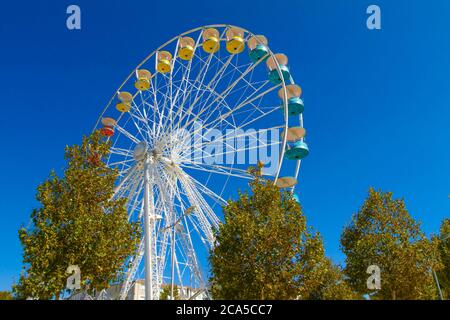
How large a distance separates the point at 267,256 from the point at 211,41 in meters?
15.1

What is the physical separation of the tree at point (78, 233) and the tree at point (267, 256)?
383 cm

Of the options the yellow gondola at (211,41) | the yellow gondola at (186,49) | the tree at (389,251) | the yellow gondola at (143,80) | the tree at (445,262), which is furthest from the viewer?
the tree at (445,262)

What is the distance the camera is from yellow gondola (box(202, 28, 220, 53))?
26.9 metres

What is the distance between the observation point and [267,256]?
53.3 feet

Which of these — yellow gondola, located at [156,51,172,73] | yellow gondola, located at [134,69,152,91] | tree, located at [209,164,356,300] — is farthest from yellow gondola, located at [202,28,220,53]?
tree, located at [209,164,356,300]

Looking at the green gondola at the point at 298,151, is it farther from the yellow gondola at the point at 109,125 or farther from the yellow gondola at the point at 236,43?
the yellow gondola at the point at 109,125

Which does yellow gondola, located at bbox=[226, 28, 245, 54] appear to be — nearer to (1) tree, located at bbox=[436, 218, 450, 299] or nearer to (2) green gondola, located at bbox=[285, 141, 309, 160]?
(2) green gondola, located at bbox=[285, 141, 309, 160]

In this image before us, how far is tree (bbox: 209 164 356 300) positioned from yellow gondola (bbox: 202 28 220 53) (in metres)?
12.3

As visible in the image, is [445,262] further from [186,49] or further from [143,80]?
[143,80]

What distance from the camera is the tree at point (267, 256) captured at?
1586 cm

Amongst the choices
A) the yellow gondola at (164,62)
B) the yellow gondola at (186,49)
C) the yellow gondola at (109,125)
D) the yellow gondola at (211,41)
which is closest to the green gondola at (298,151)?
the yellow gondola at (211,41)

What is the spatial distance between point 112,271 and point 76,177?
3909 millimetres

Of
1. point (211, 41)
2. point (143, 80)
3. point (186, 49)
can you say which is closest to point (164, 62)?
point (186, 49)
